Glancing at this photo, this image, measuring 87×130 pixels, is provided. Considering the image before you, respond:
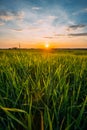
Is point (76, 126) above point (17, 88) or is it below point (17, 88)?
below

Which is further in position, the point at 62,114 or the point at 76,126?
the point at 62,114

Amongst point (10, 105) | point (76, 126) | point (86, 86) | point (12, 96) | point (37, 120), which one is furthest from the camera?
point (86, 86)

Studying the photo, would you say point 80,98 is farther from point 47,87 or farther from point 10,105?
point 10,105

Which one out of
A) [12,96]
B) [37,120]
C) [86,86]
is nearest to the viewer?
[37,120]

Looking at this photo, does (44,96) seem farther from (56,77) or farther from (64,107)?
(56,77)

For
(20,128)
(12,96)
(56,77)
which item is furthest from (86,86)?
(20,128)

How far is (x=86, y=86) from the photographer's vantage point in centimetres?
174

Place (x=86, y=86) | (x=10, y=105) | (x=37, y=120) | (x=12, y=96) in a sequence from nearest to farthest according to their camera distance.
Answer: (x=37, y=120), (x=10, y=105), (x=12, y=96), (x=86, y=86)

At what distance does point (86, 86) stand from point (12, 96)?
2.57ft

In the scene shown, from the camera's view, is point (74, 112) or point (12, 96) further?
point (12, 96)

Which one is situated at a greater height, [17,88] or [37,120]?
[17,88]

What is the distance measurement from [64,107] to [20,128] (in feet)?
1.01

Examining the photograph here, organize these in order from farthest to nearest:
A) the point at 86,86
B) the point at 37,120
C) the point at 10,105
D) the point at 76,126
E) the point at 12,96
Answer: the point at 86,86, the point at 12,96, the point at 10,105, the point at 37,120, the point at 76,126

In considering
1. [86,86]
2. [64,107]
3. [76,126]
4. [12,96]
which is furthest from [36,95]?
[86,86]
